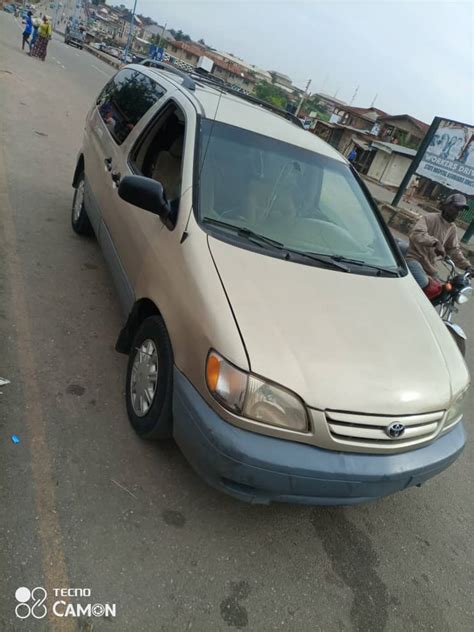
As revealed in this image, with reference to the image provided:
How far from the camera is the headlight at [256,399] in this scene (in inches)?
79.7

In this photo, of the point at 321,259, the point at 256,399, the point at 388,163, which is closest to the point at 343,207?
the point at 321,259

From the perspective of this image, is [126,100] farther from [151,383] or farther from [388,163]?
[388,163]

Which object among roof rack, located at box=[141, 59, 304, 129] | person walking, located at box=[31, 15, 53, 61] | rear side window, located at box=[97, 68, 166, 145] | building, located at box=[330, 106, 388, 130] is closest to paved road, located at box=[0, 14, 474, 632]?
rear side window, located at box=[97, 68, 166, 145]

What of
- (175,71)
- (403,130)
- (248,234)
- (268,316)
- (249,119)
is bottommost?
(268,316)

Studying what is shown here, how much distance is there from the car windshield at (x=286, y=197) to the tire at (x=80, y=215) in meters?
2.22

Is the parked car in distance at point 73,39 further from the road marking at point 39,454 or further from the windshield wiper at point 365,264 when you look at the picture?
the windshield wiper at point 365,264

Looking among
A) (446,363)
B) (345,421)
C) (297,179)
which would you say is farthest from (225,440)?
(297,179)

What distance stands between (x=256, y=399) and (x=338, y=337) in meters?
0.56

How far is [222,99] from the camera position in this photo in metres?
3.64

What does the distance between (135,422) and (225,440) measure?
945mm

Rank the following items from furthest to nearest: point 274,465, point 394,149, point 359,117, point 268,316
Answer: point 359,117 → point 394,149 → point 268,316 → point 274,465

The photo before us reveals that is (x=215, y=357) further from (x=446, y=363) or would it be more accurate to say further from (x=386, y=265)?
(x=386, y=265)

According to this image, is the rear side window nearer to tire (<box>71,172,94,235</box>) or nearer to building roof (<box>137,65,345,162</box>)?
building roof (<box>137,65,345,162</box>)

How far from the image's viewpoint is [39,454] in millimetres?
2510
